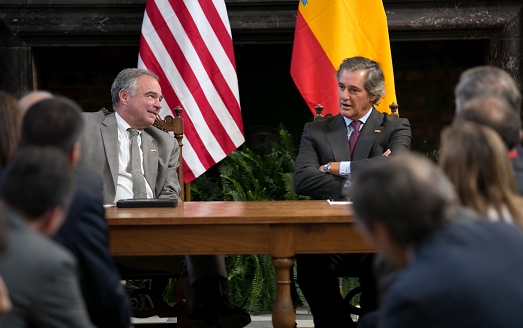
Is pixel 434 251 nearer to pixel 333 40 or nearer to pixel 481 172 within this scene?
pixel 481 172

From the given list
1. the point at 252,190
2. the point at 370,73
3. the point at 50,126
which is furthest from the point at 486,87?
the point at 252,190

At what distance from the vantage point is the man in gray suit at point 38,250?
1.46 metres

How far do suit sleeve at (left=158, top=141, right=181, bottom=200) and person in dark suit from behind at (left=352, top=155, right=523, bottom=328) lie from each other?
2.37 meters

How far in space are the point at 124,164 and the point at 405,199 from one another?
257 centimetres

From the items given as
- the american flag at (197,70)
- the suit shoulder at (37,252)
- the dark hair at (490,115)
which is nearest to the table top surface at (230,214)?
the dark hair at (490,115)

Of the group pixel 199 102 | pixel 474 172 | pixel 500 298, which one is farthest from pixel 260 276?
pixel 500 298

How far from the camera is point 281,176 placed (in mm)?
4738

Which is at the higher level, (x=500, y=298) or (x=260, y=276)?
(x=500, y=298)

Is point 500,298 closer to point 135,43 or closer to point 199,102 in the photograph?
point 199,102

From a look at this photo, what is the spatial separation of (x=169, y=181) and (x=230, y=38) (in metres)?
1.19

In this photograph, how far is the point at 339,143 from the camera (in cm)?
366

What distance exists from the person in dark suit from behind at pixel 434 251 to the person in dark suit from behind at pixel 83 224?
861 millimetres

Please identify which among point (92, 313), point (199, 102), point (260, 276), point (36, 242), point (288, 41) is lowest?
point (260, 276)

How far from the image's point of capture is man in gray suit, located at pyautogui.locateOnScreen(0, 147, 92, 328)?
146 cm
